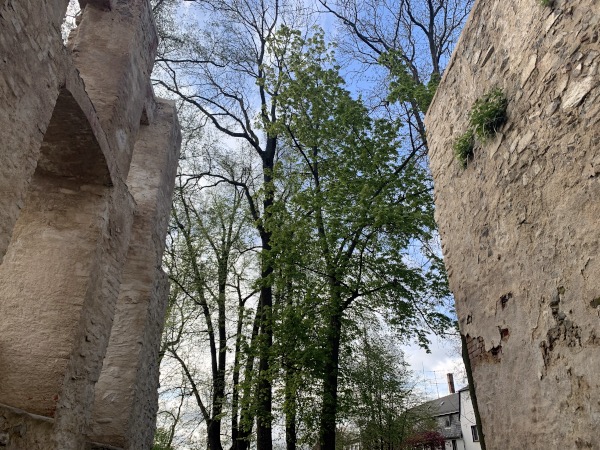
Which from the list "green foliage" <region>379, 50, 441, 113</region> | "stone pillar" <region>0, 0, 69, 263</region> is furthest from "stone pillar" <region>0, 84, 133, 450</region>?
"green foliage" <region>379, 50, 441, 113</region>

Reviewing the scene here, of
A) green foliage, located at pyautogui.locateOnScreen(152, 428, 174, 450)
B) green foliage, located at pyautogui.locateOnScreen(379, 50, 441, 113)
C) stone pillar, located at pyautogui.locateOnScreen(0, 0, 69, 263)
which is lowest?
green foliage, located at pyautogui.locateOnScreen(152, 428, 174, 450)

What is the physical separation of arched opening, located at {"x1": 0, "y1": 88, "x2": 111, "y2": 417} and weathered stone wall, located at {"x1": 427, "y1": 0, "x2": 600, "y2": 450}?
3655mm

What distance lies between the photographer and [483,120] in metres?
4.20

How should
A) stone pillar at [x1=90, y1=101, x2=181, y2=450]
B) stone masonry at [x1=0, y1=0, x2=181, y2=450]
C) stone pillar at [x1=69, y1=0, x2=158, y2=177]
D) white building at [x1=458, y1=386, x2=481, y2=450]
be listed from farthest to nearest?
1. white building at [x1=458, y1=386, x2=481, y2=450]
2. stone pillar at [x1=90, y1=101, x2=181, y2=450]
3. stone pillar at [x1=69, y1=0, x2=158, y2=177]
4. stone masonry at [x1=0, y1=0, x2=181, y2=450]

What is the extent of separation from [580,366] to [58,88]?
4264 millimetres

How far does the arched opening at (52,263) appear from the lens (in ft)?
13.1

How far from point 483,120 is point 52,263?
4121 mm

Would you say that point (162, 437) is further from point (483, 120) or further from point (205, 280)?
point (483, 120)

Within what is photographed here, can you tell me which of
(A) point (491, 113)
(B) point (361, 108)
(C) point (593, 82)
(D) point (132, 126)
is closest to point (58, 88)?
(D) point (132, 126)

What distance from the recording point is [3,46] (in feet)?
9.77

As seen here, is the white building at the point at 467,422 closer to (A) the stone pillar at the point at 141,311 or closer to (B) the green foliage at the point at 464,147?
(A) the stone pillar at the point at 141,311

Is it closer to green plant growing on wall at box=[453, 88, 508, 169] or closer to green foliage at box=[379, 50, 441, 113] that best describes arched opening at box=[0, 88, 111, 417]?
green plant growing on wall at box=[453, 88, 508, 169]

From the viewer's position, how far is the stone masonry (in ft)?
10.9

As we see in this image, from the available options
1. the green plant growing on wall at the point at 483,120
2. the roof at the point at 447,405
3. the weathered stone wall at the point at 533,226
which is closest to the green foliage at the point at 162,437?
the weathered stone wall at the point at 533,226
